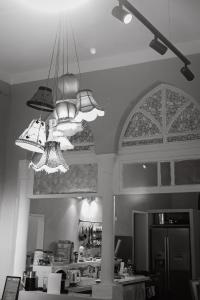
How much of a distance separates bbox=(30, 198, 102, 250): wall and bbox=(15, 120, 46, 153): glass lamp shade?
4118 millimetres

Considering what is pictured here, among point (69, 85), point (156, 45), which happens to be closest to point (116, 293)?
point (69, 85)

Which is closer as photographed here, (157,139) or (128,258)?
(157,139)

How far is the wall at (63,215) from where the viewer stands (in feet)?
25.1

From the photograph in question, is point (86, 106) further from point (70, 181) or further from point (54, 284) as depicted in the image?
point (54, 284)

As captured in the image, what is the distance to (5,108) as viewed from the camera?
20.3ft

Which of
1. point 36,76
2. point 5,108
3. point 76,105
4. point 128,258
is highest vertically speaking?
point 36,76

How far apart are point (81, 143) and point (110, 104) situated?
2.46ft

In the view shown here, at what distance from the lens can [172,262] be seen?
9.30 metres

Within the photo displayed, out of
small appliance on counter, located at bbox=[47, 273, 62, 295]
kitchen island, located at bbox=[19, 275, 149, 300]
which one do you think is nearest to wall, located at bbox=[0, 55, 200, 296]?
kitchen island, located at bbox=[19, 275, 149, 300]

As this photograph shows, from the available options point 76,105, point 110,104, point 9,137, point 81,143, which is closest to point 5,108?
point 9,137

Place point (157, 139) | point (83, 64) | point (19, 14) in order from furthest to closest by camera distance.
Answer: point (83, 64), point (157, 139), point (19, 14)

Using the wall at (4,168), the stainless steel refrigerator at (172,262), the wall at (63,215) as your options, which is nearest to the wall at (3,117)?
the wall at (4,168)

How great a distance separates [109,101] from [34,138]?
2.22 meters

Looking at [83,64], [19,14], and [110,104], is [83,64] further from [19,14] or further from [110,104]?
[19,14]
